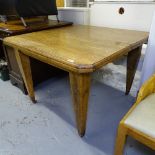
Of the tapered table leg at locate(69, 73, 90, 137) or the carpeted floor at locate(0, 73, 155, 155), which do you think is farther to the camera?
the carpeted floor at locate(0, 73, 155, 155)

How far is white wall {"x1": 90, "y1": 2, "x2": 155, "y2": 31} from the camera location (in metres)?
1.60

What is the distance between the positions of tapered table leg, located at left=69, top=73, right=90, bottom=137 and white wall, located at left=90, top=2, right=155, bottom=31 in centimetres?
103

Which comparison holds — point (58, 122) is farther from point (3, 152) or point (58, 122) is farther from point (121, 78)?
point (121, 78)

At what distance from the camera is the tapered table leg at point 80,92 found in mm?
964

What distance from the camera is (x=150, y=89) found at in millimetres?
1001

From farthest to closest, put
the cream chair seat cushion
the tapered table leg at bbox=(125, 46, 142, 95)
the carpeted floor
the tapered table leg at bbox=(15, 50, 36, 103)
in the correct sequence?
the tapered table leg at bbox=(125, 46, 142, 95), the tapered table leg at bbox=(15, 50, 36, 103), the carpeted floor, the cream chair seat cushion

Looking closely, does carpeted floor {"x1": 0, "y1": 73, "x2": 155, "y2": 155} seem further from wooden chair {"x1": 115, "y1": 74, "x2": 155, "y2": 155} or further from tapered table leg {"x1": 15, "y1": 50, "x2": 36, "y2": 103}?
wooden chair {"x1": 115, "y1": 74, "x2": 155, "y2": 155}

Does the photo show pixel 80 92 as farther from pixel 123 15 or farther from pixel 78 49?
pixel 123 15

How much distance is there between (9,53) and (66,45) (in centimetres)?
86

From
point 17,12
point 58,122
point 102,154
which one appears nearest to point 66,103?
point 58,122

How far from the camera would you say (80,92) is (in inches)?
39.7

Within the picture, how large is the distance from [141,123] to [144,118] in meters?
0.03

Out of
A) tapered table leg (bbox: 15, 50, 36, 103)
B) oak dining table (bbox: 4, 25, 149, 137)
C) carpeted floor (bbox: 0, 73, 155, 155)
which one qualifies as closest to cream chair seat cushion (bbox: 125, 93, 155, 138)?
oak dining table (bbox: 4, 25, 149, 137)

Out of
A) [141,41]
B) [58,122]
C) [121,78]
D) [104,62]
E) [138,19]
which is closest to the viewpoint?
[104,62]
